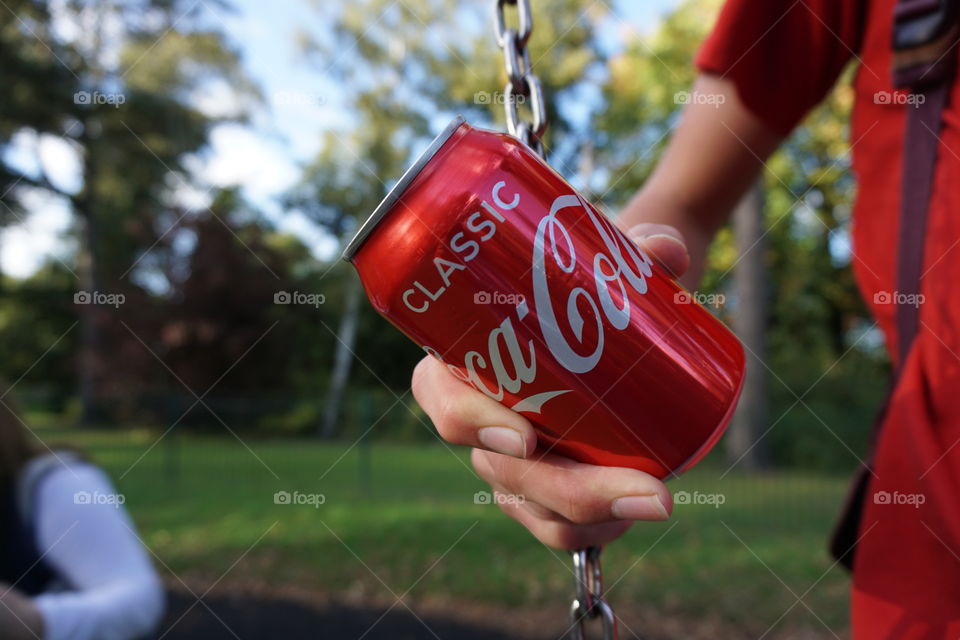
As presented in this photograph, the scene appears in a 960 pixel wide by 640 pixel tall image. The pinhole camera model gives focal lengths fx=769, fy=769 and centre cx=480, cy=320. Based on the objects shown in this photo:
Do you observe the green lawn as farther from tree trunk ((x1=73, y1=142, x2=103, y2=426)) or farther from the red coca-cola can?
tree trunk ((x1=73, y1=142, x2=103, y2=426))

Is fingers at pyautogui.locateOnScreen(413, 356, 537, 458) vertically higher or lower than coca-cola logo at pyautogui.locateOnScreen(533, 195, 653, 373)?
lower

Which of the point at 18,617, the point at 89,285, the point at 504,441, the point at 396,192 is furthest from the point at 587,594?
the point at 89,285

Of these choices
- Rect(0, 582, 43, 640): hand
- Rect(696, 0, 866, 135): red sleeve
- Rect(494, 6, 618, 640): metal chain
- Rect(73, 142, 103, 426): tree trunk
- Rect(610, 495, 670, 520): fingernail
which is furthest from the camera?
Rect(73, 142, 103, 426): tree trunk

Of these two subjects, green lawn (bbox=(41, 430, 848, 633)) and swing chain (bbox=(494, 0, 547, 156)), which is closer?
swing chain (bbox=(494, 0, 547, 156))

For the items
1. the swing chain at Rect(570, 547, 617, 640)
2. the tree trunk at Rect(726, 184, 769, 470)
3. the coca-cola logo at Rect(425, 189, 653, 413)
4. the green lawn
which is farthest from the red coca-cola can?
the tree trunk at Rect(726, 184, 769, 470)

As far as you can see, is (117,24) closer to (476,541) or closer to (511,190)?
(476,541)

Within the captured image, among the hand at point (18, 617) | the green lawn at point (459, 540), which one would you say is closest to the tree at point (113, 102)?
the green lawn at point (459, 540)

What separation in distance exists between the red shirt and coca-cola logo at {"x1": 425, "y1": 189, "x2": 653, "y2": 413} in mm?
384

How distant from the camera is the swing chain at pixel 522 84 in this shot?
34.2 inches

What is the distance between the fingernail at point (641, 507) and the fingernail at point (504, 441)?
0.34ft

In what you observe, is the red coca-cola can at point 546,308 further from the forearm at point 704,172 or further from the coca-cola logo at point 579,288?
the forearm at point 704,172

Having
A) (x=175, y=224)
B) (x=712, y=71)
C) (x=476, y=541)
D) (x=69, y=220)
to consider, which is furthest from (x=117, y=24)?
(x=712, y=71)

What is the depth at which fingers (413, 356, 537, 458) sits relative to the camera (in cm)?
77

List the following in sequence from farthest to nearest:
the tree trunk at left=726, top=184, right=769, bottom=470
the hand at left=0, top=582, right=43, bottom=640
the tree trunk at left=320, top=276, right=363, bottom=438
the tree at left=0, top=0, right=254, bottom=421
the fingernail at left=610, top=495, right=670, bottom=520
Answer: the tree trunk at left=320, top=276, right=363, bottom=438 → the tree at left=0, top=0, right=254, bottom=421 → the tree trunk at left=726, top=184, right=769, bottom=470 → the hand at left=0, top=582, right=43, bottom=640 → the fingernail at left=610, top=495, right=670, bottom=520
